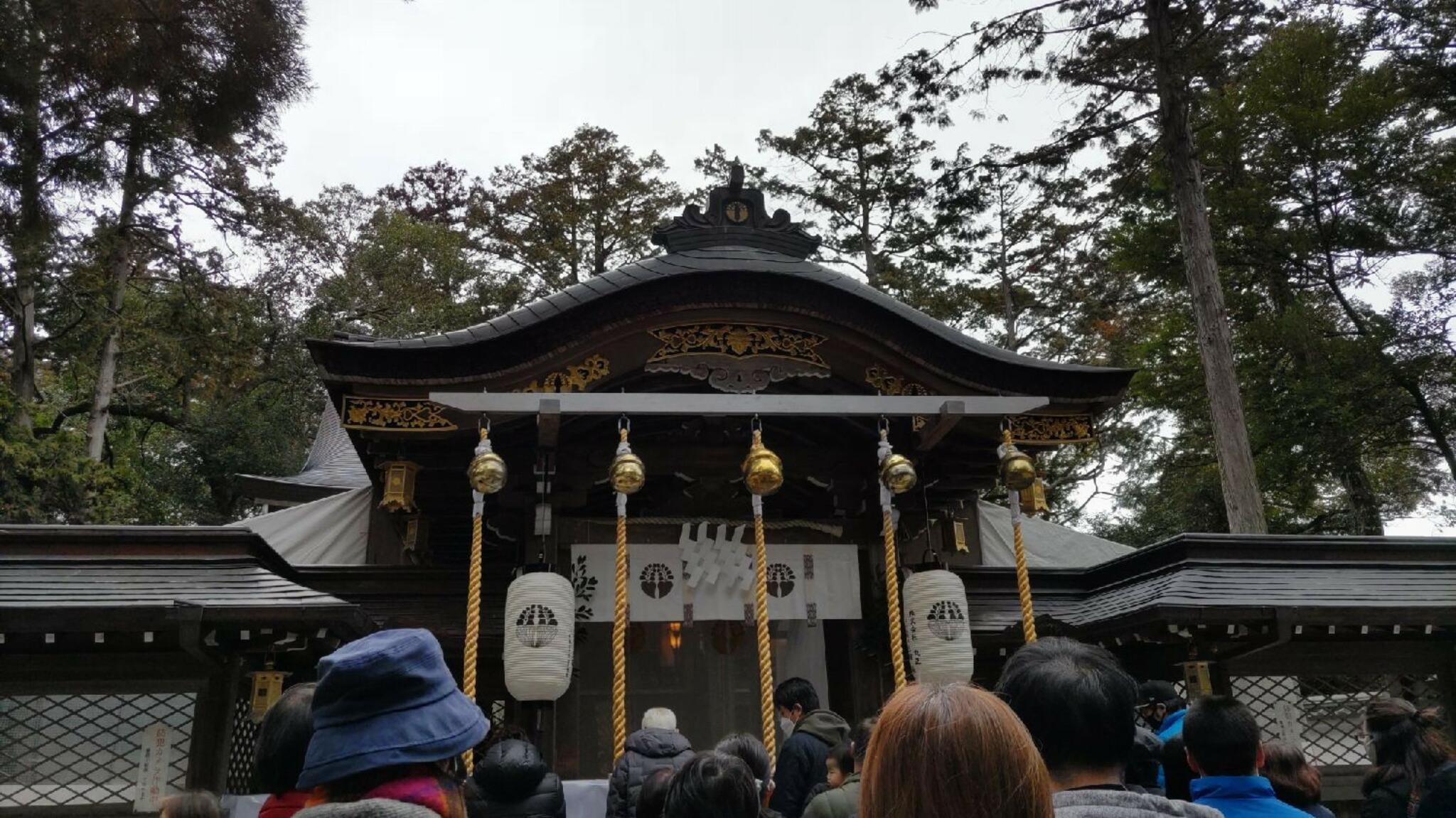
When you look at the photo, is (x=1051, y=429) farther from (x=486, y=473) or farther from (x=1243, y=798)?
(x=1243, y=798)

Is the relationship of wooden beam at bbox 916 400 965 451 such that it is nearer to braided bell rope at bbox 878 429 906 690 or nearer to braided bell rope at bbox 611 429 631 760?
braided bell rope at bbox 878 429 906 690

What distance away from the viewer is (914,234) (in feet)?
70.5

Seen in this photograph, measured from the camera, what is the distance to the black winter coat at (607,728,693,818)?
419cm

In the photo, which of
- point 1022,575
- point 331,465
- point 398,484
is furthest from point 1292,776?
point 331,465

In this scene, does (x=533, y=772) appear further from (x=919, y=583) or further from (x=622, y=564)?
A: (x=919, y=583)

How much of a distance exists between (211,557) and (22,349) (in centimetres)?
1220

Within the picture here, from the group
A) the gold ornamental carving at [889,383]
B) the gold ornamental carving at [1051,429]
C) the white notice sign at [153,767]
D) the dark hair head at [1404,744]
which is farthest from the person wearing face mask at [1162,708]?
the white notice sign at [153,767]

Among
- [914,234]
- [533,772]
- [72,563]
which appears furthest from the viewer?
[914,234]

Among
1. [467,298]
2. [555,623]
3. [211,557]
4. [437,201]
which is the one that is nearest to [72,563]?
[211,557]

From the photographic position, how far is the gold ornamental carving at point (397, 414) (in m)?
7.04

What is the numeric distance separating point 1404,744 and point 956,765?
10.9 feet

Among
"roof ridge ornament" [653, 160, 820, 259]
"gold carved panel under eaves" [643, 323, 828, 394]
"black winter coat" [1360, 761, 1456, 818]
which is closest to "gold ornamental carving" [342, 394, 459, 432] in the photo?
"gold carved panel under eaves" [643, 323, 828, 394]

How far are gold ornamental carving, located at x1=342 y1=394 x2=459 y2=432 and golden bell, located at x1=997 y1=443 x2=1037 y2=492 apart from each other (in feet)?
13.2

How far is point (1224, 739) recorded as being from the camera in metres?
2.55
